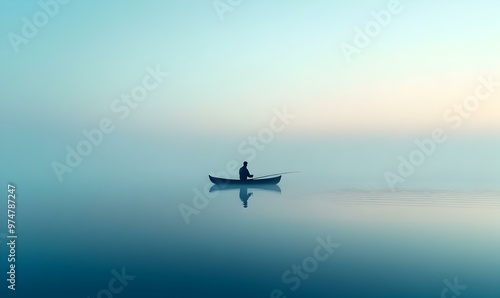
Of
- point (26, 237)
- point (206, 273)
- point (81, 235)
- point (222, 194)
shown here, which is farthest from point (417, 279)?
point (222, 194)

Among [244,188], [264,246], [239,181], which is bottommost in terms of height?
[264,246]

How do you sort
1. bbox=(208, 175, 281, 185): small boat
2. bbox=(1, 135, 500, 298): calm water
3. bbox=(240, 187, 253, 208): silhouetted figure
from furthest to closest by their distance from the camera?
1. bbox=(208, 175, 281, 185): small boat
2. bbox=(240, 187, 253, 208): silhouetted figure
3. bbox=(1, 135, 500, 298): calm water

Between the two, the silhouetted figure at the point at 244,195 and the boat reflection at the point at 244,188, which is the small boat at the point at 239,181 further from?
the silhouetted figure at the point at 244,195

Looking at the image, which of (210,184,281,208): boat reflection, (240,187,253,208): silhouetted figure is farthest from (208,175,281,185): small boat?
(240,187,253,208): silhouetted figure

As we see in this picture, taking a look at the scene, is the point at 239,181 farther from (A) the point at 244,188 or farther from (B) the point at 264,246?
(B) the point at 264,246

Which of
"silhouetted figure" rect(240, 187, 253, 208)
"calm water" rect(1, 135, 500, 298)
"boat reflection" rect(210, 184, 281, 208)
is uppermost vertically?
"boat reflection" rect(210, 184, 281, 208)

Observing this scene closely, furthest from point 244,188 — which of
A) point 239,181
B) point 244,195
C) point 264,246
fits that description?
point 264,246

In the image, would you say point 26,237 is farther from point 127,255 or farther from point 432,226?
point 432,226

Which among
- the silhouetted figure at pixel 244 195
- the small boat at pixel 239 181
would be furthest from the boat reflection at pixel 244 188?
the small boat at pixel 239 181

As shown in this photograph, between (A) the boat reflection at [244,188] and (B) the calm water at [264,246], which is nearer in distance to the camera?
(B) the calm water at [264,246]

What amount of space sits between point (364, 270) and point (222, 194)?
408 inches

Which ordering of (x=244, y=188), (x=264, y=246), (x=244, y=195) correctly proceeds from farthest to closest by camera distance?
(x=244, y=188) → (x=244, y=195) → (x=264, y=246)

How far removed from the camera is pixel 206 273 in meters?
7.49

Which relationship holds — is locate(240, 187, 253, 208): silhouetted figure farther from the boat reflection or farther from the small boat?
the small boat
